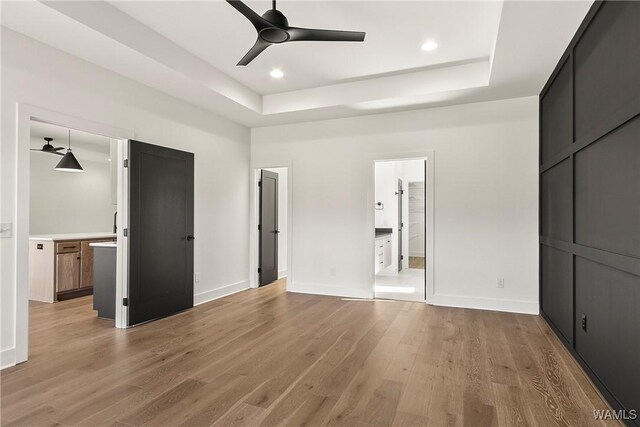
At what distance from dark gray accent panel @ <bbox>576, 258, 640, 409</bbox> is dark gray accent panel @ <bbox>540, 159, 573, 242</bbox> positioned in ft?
1.82

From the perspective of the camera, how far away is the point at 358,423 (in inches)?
82.0

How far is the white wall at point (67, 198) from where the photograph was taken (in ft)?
24.5

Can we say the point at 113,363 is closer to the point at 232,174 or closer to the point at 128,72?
the point at 128,72

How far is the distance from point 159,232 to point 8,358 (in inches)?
71.0

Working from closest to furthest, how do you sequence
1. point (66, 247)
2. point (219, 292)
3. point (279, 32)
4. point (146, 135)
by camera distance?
point (279, 32), point (146, 135), point (66, 247), point (219, 292)

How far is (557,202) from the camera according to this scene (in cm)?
363

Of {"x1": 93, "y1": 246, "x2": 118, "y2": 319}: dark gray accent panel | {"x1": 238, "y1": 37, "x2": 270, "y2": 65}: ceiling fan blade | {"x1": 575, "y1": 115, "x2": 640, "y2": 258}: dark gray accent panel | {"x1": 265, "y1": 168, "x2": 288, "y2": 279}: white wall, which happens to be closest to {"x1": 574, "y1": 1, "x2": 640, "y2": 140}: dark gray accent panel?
{"x1": 575, "y1": 115, "x2": 640, "y2": 258}: dark gray accent panel

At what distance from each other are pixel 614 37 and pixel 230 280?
206 inches

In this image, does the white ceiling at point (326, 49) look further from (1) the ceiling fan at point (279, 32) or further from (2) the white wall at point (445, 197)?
(1) the ceiling fan at point (279, 32)

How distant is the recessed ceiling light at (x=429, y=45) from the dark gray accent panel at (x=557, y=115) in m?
1.23

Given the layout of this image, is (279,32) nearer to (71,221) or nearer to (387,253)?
(387,253)

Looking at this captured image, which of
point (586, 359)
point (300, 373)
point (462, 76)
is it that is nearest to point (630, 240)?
point (586, 359)

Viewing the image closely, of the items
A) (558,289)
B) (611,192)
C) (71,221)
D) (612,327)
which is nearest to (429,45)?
(611,192)

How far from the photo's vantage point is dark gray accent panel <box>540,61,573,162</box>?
322 centimetres
